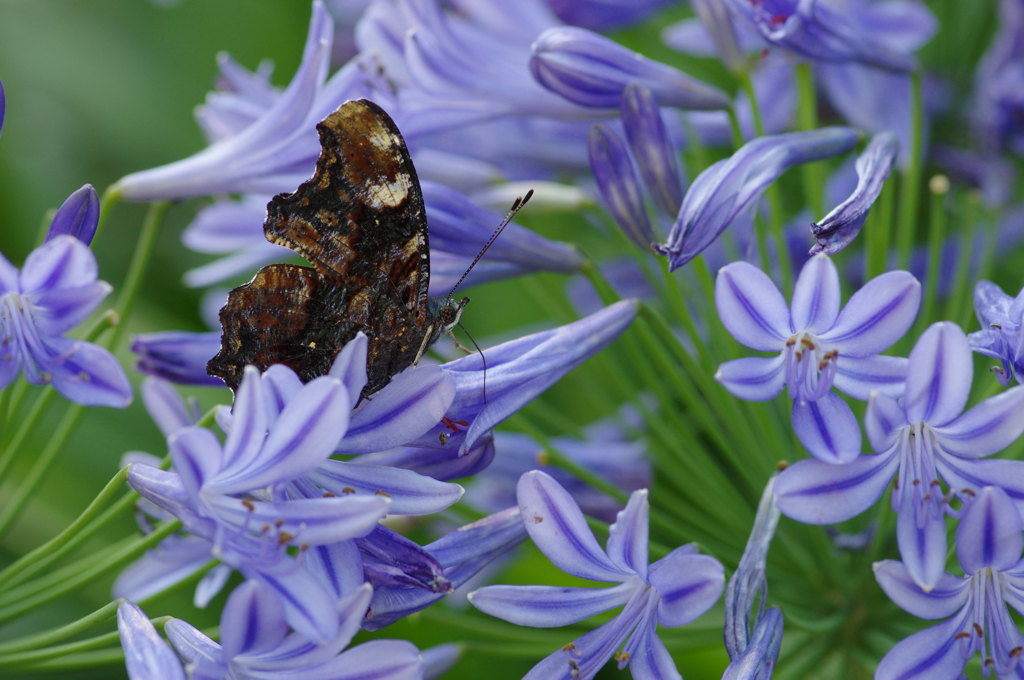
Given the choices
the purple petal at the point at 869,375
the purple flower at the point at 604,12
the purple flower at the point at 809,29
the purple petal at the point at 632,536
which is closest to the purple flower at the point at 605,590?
the purple petal at the point at 632,536

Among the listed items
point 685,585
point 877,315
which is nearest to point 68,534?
point 685,585

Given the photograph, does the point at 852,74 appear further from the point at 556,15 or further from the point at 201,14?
the point at 201,14

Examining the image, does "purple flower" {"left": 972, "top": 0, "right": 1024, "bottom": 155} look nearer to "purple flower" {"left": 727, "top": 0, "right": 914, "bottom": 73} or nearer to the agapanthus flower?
"purple flower" {"left": 727, "top": 0, "right": 914, "bottom": 73}

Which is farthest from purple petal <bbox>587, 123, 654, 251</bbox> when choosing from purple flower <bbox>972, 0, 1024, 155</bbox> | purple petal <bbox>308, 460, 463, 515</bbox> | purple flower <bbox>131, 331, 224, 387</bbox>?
purple flower <bbox>972, 0, 1024, 155</bbox>

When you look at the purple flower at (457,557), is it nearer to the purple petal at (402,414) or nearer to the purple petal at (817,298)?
the purple petal at (402,414)

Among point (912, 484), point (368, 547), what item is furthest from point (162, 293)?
point (912, 484)

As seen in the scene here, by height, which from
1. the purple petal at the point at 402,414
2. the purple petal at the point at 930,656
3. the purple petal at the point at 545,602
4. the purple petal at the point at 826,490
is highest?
the purple petal at the point at 402,414

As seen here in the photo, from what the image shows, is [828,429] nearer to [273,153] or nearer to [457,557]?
[457,557]
